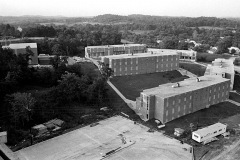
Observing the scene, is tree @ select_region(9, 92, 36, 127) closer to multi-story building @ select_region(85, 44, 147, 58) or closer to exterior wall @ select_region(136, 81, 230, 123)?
exterior wall @ select_region(136, 81, 230, 123)

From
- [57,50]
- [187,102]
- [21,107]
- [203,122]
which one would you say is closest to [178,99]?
[187,102]

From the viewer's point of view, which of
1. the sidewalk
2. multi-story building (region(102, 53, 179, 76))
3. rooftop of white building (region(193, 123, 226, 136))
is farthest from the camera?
multi-story building (region(102, 53, 179, 76))

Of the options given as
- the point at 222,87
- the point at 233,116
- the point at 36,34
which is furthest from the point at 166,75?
the point at 36,34

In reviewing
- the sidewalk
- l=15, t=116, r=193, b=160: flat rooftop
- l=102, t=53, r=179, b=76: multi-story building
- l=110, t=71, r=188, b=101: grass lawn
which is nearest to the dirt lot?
l=15, t=116, r=193, b=160: flat rooftop

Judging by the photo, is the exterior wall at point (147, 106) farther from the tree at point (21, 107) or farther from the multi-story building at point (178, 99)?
the tree at point (21, 107)

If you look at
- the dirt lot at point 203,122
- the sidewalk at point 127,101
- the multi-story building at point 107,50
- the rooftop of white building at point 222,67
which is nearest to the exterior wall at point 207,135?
the dirt lot at point 203,122

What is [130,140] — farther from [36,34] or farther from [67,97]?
[36,34]
